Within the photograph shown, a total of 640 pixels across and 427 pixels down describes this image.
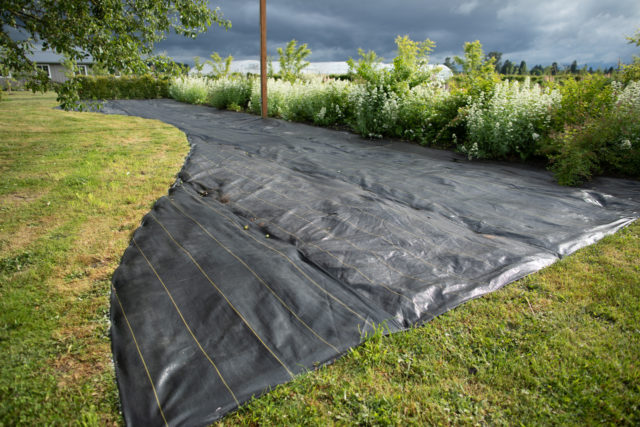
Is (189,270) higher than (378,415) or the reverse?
higher

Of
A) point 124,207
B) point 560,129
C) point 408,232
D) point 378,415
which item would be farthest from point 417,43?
point 378,415

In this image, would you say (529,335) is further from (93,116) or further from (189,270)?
(93,116)

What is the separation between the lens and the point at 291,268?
2408 millimetres

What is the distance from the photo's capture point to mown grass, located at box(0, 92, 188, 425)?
1568 mm

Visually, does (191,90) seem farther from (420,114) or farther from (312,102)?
(420,114)

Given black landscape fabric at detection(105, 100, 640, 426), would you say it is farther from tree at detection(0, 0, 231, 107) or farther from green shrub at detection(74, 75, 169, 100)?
green shrub at detection(74, 75, 169, 100)

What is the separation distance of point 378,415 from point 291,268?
116cm

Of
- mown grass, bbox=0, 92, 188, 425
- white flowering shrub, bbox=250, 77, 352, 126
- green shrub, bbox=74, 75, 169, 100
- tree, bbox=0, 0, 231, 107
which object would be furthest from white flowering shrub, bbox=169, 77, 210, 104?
tree, bbox=0, 0, 231, 107

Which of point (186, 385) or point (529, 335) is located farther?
point (529, 335)

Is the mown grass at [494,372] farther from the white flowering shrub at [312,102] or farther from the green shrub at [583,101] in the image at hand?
the white flowering shrub at [312,102]

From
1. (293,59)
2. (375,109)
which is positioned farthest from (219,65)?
(375,109)

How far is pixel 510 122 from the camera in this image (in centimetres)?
504

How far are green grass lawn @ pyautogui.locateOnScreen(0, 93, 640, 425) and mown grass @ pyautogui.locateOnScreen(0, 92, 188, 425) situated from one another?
10mm

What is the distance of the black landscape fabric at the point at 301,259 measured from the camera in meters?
1.69
